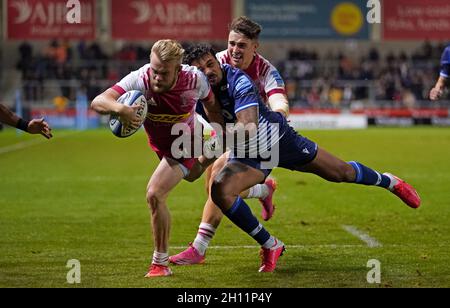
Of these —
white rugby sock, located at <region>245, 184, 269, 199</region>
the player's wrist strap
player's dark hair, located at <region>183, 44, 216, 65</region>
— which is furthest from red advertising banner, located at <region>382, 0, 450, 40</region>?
player's dark hair, located at <region>183, 44, 216, 65</region>

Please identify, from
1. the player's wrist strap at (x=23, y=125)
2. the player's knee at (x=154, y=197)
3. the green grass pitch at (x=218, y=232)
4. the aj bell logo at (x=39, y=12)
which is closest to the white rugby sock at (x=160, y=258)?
the green grass pitch at (x=218, y=232)

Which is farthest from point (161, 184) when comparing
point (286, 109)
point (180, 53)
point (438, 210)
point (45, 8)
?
point (45, 8)

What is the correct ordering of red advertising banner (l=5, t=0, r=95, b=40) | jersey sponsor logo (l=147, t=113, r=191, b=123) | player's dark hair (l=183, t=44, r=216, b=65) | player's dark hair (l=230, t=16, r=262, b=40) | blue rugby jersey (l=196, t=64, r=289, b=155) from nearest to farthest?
blue rugby jersey (l=196, t=64, r=289, b=155), player's dark hair (l=183, t=44, r=216, b=65), jersey sponsor logo (l=147, t=113, r=191, b=123), player's dark hair (l=230, t=16, r=262, b=40), red advertising banner (l=5, t=0, r=95, b=40)

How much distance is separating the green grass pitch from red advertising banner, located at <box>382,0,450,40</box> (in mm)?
15648

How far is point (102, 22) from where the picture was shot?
118 feet

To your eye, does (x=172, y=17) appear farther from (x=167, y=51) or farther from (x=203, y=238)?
(x=167, y=51)

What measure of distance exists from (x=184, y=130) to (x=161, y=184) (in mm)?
585

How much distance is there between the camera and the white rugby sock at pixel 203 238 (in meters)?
8.04

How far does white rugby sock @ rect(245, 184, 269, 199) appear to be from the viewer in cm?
914

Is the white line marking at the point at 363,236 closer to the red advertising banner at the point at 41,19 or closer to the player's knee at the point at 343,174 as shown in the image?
the player's knee at the point at 343,174

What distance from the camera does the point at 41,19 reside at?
3303 cm

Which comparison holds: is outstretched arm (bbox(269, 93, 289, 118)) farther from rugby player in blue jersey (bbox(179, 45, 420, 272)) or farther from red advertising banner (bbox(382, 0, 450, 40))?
red advertising banner (bbox(382, 0, 450, 40))

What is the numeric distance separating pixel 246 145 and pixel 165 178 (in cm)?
75

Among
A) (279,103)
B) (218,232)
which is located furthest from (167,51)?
(218,232)
